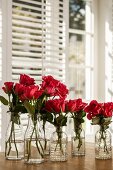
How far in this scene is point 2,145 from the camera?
2.59 meters

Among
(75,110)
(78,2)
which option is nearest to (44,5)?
(78,2)

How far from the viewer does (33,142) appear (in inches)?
58.2

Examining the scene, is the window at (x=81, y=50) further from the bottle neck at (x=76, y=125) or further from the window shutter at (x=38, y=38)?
the bottle neck at (x=76, y=125)

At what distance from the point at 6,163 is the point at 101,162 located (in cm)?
43

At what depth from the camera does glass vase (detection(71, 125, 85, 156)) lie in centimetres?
164

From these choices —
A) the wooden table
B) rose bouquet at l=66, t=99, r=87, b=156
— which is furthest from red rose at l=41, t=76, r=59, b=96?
the wooden table

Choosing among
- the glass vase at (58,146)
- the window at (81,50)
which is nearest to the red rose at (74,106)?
the glass vase at (58,146)

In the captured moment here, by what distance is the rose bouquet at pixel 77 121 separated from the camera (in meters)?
1.54

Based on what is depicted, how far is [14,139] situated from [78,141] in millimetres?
327

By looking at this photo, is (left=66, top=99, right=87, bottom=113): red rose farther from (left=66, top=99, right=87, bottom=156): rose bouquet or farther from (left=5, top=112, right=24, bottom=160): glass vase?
(left=5, top=112, right=24, bottom=160): glass vase

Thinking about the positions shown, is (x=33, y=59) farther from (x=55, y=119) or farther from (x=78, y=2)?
(x=55, y=119)

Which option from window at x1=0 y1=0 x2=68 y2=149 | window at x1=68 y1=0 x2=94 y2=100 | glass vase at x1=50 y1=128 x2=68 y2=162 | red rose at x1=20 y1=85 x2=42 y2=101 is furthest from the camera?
window at x1=68 y1=0 x2=94 y2=100

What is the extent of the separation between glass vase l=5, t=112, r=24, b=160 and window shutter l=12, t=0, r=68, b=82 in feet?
3.83

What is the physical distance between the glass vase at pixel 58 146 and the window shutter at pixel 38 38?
1.22 m
